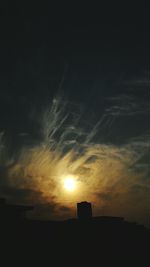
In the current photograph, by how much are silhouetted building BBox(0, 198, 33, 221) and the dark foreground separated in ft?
3.04

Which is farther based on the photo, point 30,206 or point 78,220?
point 30,206

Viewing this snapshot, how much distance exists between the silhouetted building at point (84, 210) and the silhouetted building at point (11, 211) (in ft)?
12.7

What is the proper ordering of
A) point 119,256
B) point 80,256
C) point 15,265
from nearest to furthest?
point 15,265, point 80,256, point 119,256

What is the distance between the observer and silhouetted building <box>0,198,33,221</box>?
73.3 ft

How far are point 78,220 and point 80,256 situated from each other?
2597 mm

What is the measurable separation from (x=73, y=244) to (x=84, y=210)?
131 inches

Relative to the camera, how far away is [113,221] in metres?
24.6

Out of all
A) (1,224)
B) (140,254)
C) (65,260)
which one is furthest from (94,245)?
(1,224)

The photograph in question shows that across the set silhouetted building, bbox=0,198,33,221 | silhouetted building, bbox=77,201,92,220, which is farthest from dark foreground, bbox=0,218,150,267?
silhouetted building, bbox=0,198,33,221

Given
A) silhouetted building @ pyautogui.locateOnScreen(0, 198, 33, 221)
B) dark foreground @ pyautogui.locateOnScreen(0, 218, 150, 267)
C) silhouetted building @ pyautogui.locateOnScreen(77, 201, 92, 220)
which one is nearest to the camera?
dark foreground @ pyautogui.locateOnScreen(0, 218, 150, 267)

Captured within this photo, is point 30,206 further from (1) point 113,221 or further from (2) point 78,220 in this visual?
(1) point 113,221

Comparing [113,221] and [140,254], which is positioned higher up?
[113,221]

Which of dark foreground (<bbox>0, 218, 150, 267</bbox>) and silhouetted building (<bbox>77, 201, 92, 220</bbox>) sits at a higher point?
silhouetted building (<bbox>77, 201, 92, 220</bbox>)

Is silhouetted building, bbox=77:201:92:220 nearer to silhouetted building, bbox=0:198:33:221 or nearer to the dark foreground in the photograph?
the dark foreground
